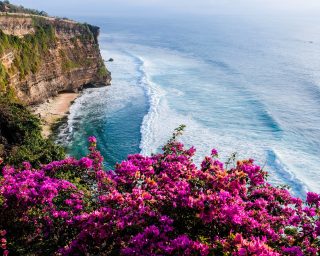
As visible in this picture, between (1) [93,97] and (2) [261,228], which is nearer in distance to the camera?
(2) [261,228]

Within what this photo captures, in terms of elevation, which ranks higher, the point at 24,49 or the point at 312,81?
the point at 24,49

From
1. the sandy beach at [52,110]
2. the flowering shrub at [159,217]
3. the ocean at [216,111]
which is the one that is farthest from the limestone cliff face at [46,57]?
the flowering shrub at [159,217]

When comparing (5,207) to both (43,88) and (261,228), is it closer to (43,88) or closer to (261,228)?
(261,228)

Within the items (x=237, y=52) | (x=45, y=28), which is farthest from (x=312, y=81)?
(x=45, y=28)

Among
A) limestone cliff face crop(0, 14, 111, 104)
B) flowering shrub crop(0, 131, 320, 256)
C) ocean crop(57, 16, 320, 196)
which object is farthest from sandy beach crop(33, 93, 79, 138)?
flowering shrub crop(0, 131, 320, 256)

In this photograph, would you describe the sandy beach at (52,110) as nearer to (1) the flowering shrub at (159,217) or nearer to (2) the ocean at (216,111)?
(2) the ocean at (216,111)

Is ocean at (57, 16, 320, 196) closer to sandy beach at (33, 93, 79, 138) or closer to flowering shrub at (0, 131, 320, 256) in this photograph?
sandy beach at (33, 93, 79, 138)
